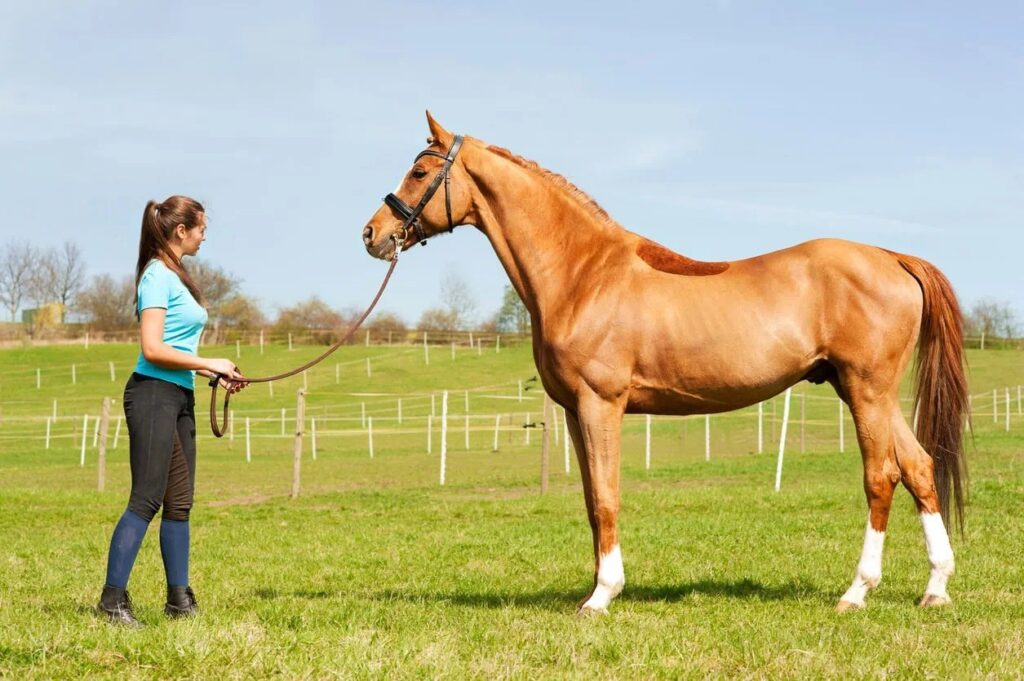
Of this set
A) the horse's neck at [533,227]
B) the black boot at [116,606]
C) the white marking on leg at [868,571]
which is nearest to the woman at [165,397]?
the black boot at [116,606]

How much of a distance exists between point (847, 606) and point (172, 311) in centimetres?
414

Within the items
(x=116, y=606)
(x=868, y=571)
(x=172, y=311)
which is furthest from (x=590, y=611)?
(x=172, y=311)

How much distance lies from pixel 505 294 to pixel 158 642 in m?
73.7

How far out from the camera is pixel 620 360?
5.50 metres

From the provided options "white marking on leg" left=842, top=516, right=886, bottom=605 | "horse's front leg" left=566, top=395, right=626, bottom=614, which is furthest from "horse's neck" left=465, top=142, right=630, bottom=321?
"white marking on leg" left=842, top=516, right=886, bottom=605

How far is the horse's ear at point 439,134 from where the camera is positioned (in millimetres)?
5938

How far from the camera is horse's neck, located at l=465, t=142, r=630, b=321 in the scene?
589 cm

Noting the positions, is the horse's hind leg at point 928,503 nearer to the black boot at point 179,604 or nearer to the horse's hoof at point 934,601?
the horse's hoof at point 934,601

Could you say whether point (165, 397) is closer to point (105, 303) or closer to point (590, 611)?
point (590, 611)

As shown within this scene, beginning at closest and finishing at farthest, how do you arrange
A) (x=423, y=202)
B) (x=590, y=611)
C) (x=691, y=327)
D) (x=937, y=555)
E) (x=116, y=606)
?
(x=116, y=606)
(x=590, y=611)
(x=691, y=327)
(x=937, y=555)
(x=423, y=202)

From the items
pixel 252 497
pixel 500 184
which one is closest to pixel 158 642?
pixel 500 184

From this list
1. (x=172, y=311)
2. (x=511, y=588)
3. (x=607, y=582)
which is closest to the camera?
(x=172, y=311)

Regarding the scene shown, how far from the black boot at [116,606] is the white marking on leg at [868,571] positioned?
3.99 m

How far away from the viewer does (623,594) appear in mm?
6125
